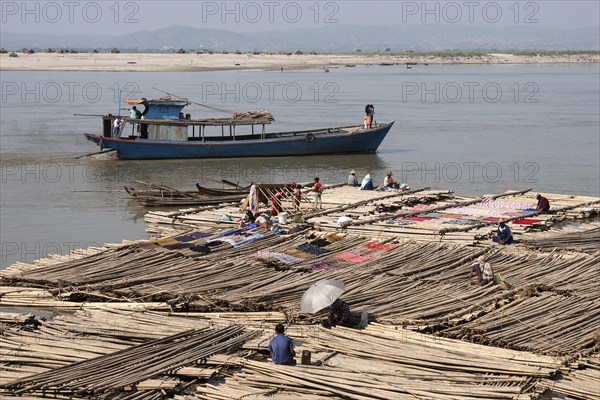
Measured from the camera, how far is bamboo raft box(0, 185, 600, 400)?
12.1 meters

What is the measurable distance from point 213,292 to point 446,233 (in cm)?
594

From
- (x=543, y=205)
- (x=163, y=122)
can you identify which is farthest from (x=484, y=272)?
(x=163, y=122)

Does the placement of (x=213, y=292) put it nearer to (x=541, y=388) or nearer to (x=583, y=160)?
(x=541, y=388)

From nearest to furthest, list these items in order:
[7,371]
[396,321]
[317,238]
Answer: [7,371]
[396,321]
[317,238]

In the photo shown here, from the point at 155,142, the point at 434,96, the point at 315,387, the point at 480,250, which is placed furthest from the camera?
the point at 434,96

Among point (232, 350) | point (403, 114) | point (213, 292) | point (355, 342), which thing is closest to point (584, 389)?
point (355, 342)

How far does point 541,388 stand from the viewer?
12.0m

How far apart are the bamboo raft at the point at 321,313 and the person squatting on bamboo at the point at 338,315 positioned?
0.21m

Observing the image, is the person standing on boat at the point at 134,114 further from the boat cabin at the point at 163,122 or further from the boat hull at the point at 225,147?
the boat hull at the point at 225,147

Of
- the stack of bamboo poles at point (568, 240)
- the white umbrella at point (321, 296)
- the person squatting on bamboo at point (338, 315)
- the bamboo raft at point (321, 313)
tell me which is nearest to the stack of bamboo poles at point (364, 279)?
the bamboo raft at point (321, 313)

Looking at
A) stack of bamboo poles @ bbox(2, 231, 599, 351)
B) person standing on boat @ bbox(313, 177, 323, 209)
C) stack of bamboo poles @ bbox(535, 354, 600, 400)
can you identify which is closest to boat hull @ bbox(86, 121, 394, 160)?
person standing on boat @ bbox(313, 177, 323, 209)

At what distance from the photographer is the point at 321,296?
13977 mm

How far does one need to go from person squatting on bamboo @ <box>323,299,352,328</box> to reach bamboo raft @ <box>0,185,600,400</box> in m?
0.21

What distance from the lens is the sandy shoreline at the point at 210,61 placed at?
11794 centimetres
